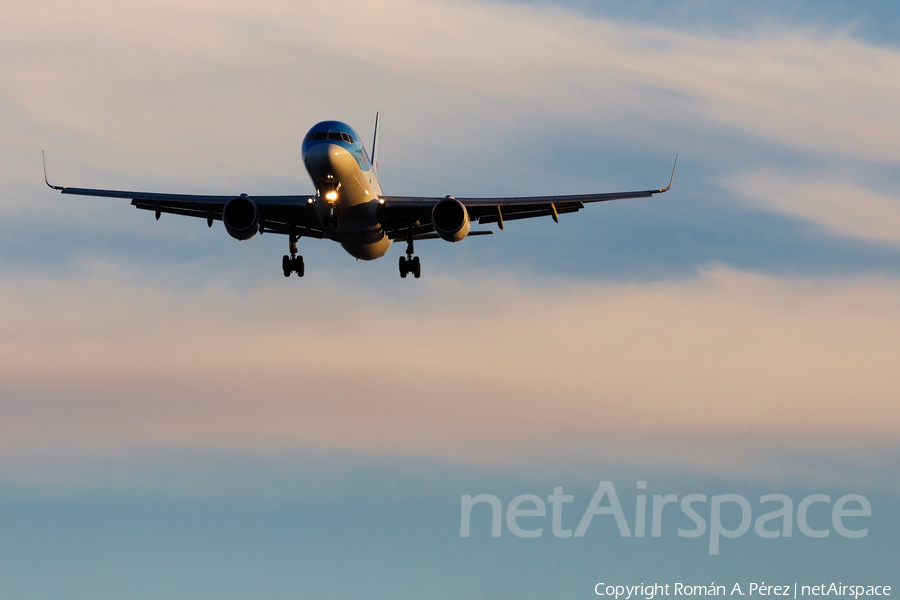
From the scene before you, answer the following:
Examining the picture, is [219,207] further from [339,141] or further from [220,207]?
[339,141]

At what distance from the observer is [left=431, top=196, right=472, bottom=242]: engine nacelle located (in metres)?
45.5

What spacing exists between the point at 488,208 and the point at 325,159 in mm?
8617

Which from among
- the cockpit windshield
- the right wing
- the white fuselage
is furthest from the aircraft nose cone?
the right wing

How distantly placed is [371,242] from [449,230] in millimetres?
3865

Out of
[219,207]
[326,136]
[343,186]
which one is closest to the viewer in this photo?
[326,136]

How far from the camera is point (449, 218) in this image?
4569 cm

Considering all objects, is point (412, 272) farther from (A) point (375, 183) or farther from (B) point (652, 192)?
(B) point (652, 192)

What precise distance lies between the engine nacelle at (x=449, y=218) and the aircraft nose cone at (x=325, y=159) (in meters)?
4.23

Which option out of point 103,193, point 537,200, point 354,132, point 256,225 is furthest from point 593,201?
point 103,193

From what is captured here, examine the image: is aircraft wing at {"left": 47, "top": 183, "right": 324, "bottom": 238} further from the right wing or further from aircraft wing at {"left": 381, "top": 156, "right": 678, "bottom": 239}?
aircraft wing at {"left": 381, "top": 156, "right": 678, "bottom": 239}

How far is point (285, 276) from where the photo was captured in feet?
167

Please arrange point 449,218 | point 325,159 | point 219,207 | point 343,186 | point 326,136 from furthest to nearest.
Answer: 1. point 219,207
2. point 449,218
3. point 343,186
4. point 326,136
5. point 325,159

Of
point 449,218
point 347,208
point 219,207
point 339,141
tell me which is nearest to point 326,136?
point 339,141

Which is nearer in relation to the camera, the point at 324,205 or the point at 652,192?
the point at 324,205
